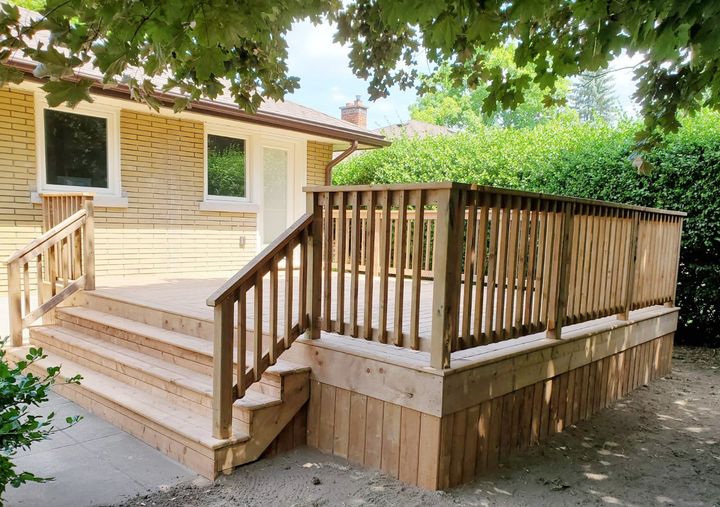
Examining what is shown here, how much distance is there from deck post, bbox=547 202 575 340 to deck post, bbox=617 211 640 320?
1.31 m

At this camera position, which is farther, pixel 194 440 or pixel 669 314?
pixel 669 314

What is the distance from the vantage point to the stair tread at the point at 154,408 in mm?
3144

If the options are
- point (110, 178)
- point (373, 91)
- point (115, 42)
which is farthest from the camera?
point (110, 178)

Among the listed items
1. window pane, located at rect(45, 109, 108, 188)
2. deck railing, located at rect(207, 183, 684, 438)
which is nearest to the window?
window pane, located at rect(45, 109, 108, 188)

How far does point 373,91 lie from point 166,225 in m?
4.22

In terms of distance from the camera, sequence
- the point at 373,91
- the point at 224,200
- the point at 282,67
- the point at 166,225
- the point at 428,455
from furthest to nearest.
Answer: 1. the point at 224,200
2. the point at 166,225
3. the point at 373,91
4. the point at 282,67
5. the point at 428,455

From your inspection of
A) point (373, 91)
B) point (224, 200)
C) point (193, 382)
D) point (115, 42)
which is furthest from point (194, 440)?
point (224, 200)

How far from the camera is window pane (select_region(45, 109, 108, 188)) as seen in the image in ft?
21.7

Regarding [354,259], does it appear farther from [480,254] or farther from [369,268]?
[480,254]

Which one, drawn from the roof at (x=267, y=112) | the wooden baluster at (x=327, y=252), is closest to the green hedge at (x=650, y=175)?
the roof at (x=267, y=112)

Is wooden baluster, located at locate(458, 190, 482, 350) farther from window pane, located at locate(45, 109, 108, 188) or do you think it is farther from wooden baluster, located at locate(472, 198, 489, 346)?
window pane, located at locate(45, 109, 108, 188)

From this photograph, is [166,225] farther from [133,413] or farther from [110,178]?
[133,413]

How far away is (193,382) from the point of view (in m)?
3.63

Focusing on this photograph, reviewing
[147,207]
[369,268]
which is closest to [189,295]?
[147,207]
